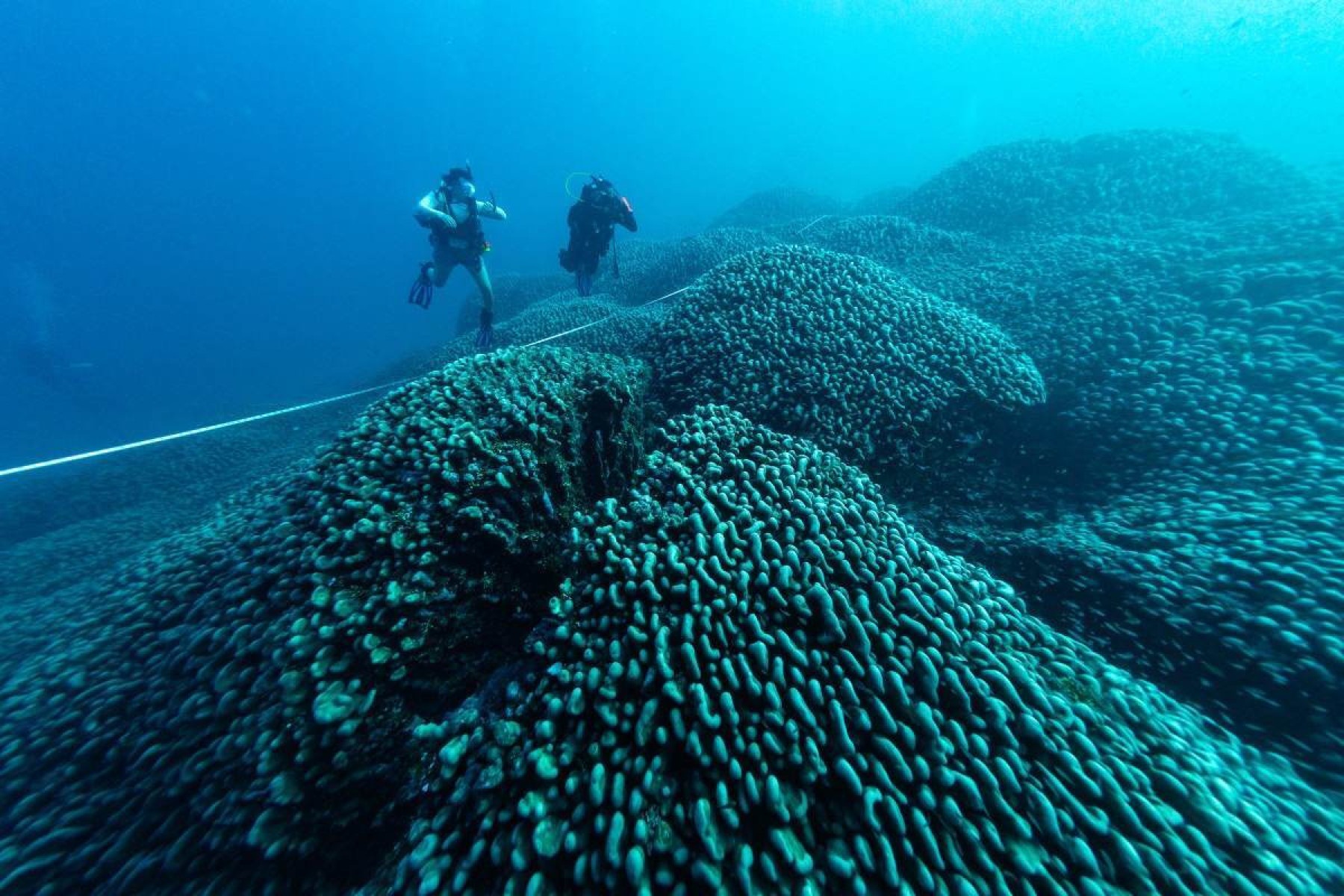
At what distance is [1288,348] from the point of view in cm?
534

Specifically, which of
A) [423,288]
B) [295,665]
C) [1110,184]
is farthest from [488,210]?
[1110,184]

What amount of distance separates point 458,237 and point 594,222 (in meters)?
3.31

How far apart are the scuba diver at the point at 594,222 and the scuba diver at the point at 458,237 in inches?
66.1

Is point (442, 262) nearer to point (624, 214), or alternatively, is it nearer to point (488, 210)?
point (488, 210)

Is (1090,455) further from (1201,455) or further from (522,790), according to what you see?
(522,790)

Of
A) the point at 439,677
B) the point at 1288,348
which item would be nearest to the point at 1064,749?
the point at 439,677

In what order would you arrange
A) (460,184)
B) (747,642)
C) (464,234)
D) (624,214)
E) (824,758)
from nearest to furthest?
1. (824,758)
2. (747,642)
3. (624,214)
4. (460,184)
5. (464,234)

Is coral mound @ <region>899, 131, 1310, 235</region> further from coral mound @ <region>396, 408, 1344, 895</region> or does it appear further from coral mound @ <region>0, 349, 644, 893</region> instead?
coral mound @ <region>0, 349, 644, 893</region>

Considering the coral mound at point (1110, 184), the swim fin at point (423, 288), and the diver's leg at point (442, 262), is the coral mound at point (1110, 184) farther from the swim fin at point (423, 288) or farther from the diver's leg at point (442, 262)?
the swim fin at point (423, 288)

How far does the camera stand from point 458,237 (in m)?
11.6

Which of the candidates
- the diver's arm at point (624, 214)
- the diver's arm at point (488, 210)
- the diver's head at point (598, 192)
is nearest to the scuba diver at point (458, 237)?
the diver's arm at point (488, 210)

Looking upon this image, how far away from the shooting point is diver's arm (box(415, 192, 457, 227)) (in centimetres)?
1020

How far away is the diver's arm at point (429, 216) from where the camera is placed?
401 inches

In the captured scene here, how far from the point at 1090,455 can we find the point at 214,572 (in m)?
8.31
